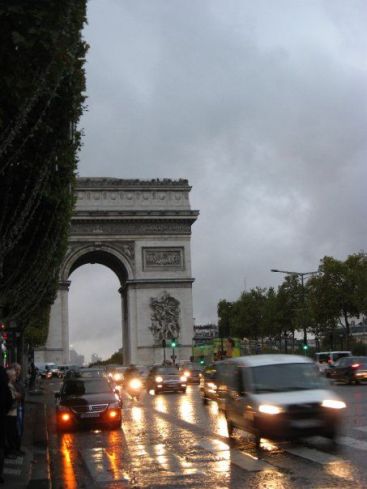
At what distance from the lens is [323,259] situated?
2749 inches

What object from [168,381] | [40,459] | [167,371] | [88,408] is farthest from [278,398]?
[167,371]

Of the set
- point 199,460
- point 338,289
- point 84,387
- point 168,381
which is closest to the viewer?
point 199,460

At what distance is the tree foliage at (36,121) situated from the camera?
373 inches

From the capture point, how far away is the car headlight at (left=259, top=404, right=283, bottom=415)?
1340 cm

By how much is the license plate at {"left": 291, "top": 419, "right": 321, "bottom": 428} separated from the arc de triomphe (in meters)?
56.6

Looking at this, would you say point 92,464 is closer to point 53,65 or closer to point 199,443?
point 199,443

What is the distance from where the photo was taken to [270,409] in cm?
1344

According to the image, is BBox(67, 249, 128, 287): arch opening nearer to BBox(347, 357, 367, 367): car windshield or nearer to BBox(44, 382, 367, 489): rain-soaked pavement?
BBox(347, 357, 367, 367): car windshield

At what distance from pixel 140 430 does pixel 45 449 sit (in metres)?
3.48

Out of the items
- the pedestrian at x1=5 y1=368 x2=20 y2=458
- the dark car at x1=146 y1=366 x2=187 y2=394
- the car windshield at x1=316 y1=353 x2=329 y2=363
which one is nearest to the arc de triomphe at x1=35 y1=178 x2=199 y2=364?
the car windshield at x1=316 y1=353 x2=329 y2=363

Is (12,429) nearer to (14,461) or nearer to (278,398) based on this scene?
(14,461)

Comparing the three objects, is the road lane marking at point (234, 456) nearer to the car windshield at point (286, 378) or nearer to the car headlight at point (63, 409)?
the car windshield at point (286, 378)

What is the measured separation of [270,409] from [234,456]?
103 centimetres

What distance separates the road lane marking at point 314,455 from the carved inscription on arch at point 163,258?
57860 millimetres
